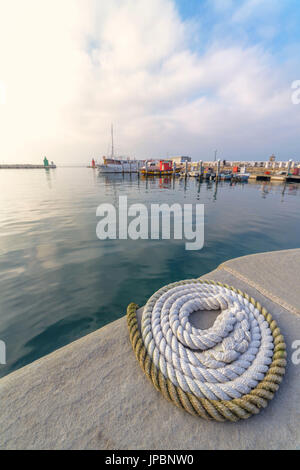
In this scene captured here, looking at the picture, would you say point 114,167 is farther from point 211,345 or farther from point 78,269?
point 211,345

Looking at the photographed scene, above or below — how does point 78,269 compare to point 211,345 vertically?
below

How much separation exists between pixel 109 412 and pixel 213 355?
0.88 m

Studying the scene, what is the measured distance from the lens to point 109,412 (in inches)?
48.9

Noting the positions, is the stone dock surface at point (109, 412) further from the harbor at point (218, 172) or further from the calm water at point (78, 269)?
the harbor at point (218, 172)

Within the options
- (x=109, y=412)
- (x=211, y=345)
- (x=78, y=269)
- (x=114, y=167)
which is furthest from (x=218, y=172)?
(x=109, y=412)

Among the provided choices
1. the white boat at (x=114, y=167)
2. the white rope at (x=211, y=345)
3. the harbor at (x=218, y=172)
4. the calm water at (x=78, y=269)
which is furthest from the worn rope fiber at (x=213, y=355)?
the white boat at (x=114, y=167)

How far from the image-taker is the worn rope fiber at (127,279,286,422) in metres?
1.26

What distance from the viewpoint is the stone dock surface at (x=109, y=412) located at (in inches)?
43.6

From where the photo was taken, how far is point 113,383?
56.1 inches

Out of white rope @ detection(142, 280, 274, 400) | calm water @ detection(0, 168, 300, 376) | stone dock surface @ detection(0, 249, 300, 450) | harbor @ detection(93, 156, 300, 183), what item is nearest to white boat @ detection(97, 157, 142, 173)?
harbor @ detection(93, 156, 300, 183)

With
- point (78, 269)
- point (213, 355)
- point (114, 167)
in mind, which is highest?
point (114, 167)

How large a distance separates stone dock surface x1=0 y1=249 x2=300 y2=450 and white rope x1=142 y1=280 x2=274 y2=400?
0.17m

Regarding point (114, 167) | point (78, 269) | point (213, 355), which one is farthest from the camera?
point (114, 167)

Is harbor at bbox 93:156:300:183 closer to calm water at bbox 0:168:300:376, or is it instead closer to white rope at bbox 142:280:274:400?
calm water at bbox 0:168:300:376
